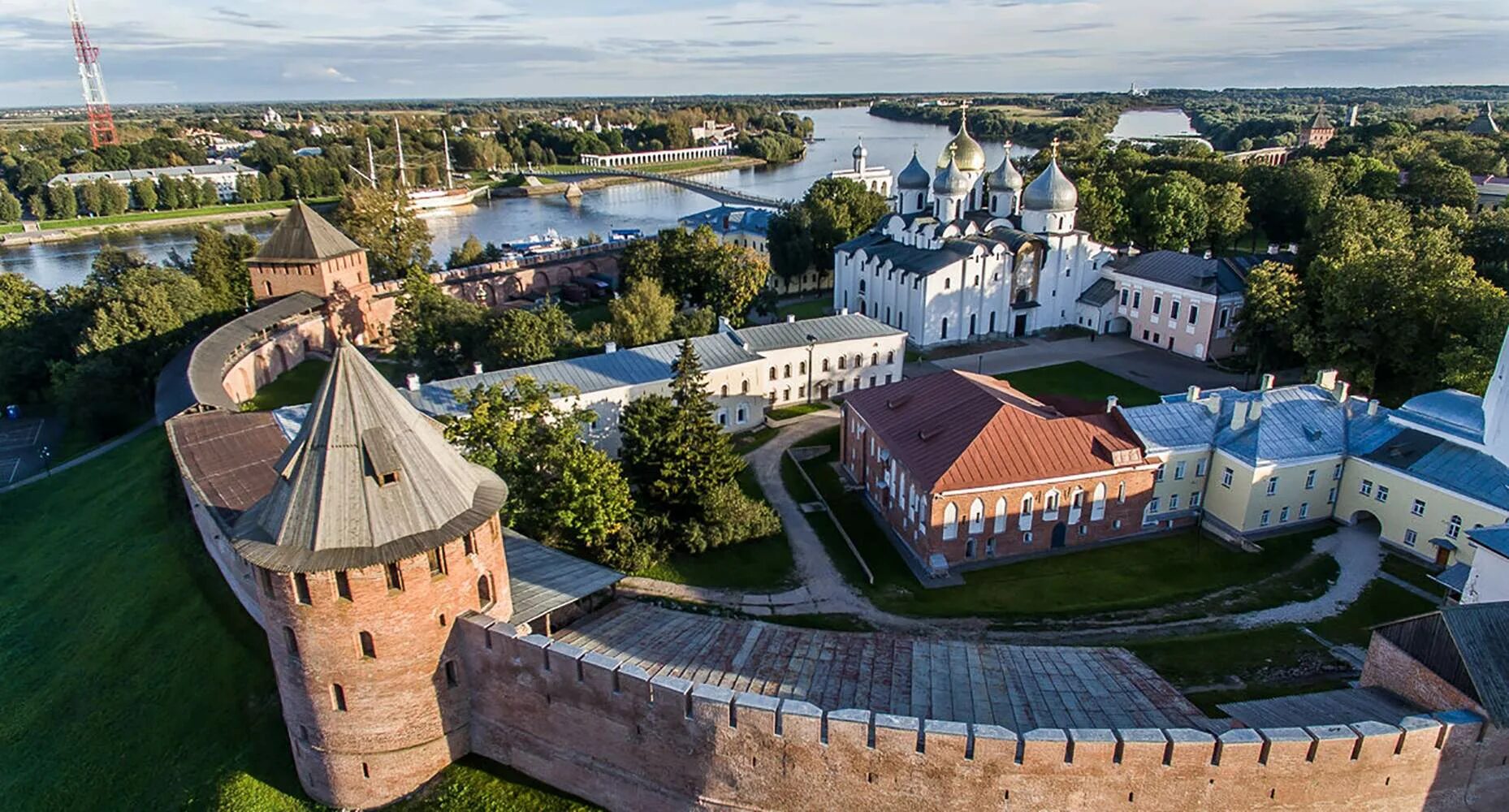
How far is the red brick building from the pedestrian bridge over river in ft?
182

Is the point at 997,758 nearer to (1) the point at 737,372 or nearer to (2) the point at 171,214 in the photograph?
(1) the point at 737,372

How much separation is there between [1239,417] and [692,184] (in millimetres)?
100032

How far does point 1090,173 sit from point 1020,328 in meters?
25.5

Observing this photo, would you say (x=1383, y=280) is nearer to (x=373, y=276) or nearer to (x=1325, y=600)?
(x=1325, y=600)

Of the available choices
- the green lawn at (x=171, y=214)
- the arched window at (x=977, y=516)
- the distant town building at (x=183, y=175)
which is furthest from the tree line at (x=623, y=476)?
the distant town building at (x=183, y=175)

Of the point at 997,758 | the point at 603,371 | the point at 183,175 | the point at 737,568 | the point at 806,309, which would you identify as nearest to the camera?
the point at 997,758

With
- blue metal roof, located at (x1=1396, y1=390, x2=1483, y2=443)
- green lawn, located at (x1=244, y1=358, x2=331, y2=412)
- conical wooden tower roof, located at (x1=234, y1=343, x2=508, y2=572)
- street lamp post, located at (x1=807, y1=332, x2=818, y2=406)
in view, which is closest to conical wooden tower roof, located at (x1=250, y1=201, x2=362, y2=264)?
green lawn, located at (x1=244, y1=358, x2=331, y2=412)

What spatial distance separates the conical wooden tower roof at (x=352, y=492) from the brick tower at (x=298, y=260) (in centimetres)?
3778

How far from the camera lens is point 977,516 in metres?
28.0

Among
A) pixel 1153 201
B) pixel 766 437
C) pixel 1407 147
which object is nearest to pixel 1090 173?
pixel 1153 201

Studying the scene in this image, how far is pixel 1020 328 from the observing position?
176ft

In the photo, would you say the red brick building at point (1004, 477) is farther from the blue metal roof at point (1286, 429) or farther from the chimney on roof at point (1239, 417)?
the chimney on roof at point (1239, 417)

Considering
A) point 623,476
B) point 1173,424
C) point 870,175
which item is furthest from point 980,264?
point 870,175

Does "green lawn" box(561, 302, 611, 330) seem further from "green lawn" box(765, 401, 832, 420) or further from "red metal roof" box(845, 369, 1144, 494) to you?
"red metal roof" box(845, 369, 1144, 494)
